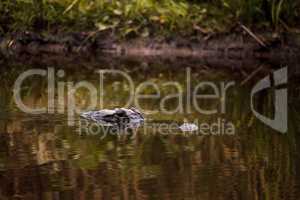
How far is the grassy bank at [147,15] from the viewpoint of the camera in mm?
10367

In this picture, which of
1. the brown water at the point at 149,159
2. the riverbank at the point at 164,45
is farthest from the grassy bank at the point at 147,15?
the brown water at the point at 149,159

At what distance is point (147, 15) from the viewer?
10727 millimetres

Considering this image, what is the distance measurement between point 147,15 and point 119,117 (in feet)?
17.0

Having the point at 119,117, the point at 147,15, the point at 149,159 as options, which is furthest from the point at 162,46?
the point at 149,159

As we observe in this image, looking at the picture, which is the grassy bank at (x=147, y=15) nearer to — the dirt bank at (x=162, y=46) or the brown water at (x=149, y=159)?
the dirt bank at (x=162, y=46)

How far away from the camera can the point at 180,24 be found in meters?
10.5

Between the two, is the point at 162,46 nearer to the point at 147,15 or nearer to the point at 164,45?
the point at 164,45

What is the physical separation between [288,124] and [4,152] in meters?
1.93

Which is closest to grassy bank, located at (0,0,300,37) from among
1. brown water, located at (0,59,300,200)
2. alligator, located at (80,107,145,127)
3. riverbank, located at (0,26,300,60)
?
riverbank, located at (0,26,300,60)

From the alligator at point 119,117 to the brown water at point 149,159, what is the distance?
10 cm

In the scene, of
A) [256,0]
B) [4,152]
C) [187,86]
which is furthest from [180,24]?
[4,152]

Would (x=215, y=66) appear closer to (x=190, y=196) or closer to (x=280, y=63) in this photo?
(x=280, y=63)

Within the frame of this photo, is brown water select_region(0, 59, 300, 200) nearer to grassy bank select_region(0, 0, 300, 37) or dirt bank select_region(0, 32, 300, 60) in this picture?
dirt bank select_region(0, 32, 300, 60)

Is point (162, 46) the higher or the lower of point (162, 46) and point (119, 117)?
the higher
